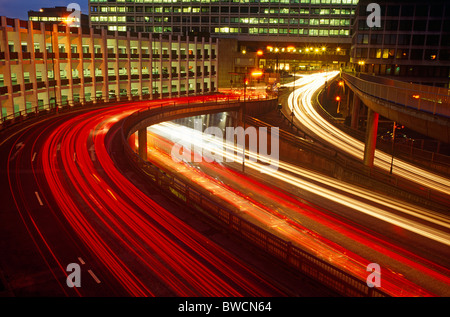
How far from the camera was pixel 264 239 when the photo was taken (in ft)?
50.7

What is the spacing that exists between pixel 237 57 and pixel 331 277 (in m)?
84.4

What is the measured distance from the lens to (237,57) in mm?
92688

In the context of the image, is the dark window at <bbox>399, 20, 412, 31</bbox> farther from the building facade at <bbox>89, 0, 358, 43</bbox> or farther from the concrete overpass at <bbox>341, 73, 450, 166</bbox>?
the concrete overpass at <bbox>341, 73, 450, 166</bbox>

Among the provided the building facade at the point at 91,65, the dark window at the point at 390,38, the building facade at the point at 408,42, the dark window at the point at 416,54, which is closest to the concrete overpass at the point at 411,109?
the building facade at the point at 91,65

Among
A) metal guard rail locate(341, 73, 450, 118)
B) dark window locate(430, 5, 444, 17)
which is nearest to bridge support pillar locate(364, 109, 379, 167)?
metal guard rail locate(341, 73, 450, 118)

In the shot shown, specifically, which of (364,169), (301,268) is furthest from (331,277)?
(364,169)

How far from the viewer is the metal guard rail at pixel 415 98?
23469 millimetres

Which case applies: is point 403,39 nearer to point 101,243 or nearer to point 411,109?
point 411,109

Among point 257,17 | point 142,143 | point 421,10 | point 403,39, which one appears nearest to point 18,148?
point 142,143

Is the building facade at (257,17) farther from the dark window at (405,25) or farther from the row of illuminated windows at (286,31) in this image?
the dark window at (405,25)

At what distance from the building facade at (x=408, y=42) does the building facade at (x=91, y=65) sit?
3438 cm
